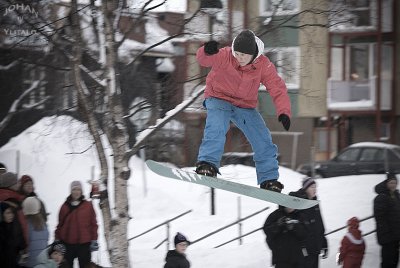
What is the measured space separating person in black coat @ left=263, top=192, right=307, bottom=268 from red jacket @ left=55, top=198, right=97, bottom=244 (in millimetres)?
2284

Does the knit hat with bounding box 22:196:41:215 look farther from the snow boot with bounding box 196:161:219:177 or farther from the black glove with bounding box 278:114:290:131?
the black glove with bounding box 278:114:290:131

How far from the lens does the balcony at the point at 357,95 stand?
22766mm

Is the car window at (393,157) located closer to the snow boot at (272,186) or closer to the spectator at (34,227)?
the snow boot at (272,186)

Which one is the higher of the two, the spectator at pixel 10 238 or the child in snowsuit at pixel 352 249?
the spectator at pixel 10 238

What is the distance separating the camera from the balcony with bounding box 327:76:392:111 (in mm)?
22766

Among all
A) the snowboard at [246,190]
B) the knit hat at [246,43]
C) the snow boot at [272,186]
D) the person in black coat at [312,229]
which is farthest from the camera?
the person in black coat at [312,229]

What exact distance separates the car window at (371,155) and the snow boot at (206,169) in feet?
40.5

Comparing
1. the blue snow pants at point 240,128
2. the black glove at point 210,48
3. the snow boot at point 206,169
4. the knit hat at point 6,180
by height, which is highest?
the black glove at point 210,48

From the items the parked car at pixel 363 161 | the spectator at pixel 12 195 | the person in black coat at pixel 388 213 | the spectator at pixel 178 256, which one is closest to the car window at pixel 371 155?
the parked car at pixel 363 161

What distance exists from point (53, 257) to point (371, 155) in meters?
12.5

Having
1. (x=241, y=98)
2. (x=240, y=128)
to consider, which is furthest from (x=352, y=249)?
(x=241, y=98)

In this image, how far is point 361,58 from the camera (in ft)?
79.6

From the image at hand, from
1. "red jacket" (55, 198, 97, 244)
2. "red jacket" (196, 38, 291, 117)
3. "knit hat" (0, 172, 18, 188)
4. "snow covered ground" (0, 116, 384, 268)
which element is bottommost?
"snow covered ground" (0, 116, 384, 268)

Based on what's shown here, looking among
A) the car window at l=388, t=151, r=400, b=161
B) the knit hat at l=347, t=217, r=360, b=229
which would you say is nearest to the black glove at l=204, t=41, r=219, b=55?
the knit hat at l=347, t=217, r=360, b=229
